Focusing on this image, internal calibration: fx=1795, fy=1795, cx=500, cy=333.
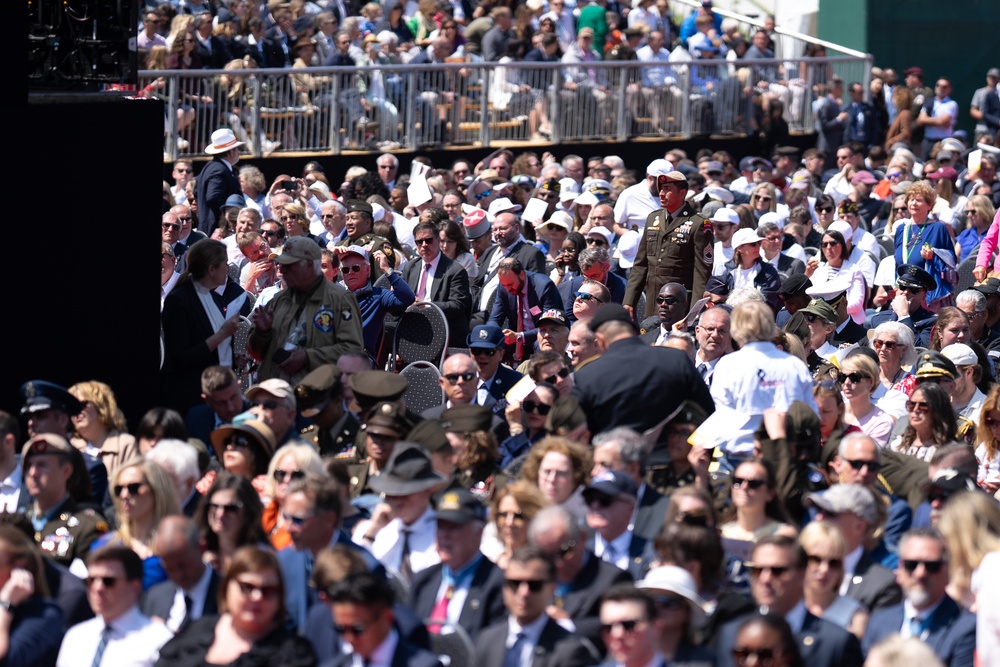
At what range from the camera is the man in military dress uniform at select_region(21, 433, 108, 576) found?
793 centimetres

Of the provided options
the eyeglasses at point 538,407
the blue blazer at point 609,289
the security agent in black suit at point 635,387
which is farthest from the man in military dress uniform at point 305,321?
the blue blazer at point 609,289

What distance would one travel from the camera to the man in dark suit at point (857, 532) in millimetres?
7277

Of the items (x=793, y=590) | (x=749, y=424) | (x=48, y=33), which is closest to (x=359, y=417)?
(x=749, y=424)

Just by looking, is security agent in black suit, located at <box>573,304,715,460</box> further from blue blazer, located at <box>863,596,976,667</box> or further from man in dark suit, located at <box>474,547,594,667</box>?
man in dark suit, located at <box>474,547,594,667</box>

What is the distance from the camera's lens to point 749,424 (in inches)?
372

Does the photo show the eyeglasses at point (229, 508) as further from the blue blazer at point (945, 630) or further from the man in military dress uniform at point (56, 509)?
the blue blazer at point (945, 630)

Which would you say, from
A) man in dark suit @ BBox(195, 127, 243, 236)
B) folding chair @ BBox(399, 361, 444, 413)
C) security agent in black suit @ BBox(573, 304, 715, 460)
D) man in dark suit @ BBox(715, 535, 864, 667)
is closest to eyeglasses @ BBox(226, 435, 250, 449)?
security agent in black suit @ BBox(573, 304, 715, 460)

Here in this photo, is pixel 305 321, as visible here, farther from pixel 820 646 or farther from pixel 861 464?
pixel 820 646

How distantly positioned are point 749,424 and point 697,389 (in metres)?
0.42

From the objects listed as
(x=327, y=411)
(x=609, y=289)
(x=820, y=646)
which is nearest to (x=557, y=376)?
(x=327, y=411)

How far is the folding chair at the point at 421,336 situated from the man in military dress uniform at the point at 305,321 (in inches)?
39.7

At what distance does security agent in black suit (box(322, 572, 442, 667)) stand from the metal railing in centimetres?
1228

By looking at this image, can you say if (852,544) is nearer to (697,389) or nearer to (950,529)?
(950,529)

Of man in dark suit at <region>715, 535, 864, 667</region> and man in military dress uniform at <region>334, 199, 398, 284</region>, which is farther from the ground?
man in military dress uniform at <region>334, 199, 398, 284</region>
